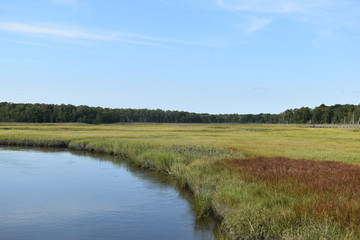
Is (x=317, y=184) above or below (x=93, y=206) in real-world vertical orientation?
above

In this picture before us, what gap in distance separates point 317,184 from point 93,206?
11.5m

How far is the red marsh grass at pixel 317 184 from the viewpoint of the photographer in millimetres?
12547

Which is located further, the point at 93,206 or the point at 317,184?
the point at 93,206

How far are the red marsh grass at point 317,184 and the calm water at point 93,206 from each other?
3771 mm

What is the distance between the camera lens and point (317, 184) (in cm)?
1730

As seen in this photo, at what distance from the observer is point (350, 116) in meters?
200

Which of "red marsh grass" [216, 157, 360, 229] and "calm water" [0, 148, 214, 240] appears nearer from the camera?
"red marsh grass" [216, 157, 360, 229]

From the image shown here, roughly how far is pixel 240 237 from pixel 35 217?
1035cm

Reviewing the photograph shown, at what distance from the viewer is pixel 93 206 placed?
2102 centimetres

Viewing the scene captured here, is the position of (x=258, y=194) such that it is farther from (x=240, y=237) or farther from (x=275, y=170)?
(x=275, y=170)

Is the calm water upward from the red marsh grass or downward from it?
downward

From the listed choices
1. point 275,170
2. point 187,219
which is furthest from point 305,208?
point 275,170

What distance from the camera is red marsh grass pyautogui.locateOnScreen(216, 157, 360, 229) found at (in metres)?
12.5

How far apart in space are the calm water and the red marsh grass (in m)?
3.77
